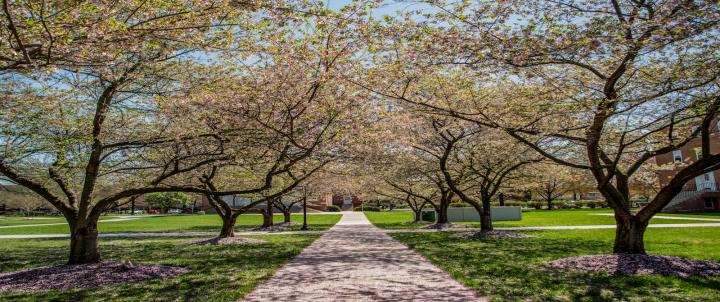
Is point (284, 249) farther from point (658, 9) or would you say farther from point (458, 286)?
point (658, 9)

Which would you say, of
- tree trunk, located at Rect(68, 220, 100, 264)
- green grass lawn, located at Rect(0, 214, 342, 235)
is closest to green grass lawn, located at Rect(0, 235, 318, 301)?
tree trunk, located at Rect(68, 220, 100, 264)

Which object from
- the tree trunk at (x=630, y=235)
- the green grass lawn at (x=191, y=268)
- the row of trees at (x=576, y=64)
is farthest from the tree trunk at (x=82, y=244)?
Answer: the tree trunk at (x=630, y=235)

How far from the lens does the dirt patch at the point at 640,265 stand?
7684mm

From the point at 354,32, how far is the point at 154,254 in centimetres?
984

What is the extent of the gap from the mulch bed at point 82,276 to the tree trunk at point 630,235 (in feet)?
31.0

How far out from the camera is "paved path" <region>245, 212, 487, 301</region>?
6375 millimetres

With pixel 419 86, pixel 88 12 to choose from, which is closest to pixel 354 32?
pixel 419 86

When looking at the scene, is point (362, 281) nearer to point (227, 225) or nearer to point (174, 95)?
point (174, 95)

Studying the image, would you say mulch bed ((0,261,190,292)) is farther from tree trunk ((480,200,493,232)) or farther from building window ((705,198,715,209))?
building window ((705,198,715,209))

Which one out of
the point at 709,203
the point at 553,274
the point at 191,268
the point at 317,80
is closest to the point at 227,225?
the point at 191,268

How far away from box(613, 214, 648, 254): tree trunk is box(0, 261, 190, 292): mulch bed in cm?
945

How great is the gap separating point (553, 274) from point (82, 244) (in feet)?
32.3

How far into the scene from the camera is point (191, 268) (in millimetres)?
9461

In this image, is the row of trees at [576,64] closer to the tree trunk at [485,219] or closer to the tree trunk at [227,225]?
the tree trunk at [485,219]
